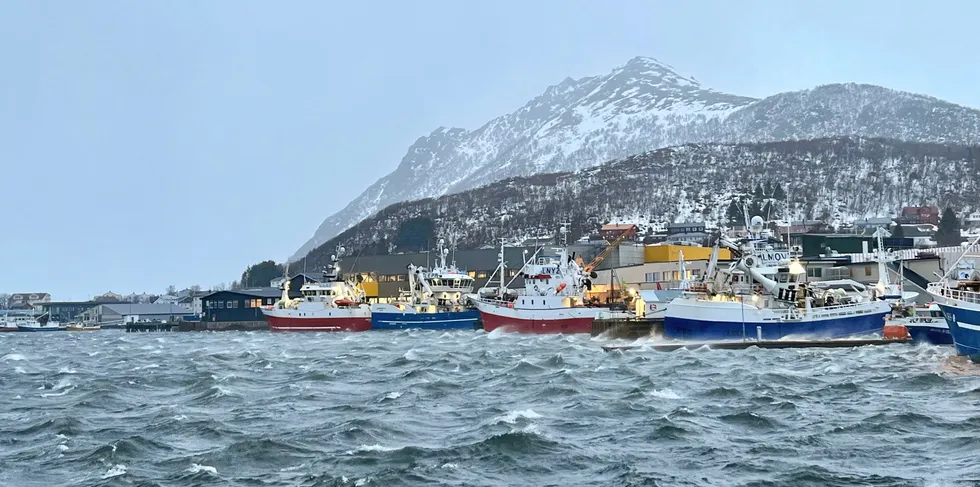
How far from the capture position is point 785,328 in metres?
61.3

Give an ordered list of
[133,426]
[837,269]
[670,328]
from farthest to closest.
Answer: [837,269] < [670,328] < [133,426]

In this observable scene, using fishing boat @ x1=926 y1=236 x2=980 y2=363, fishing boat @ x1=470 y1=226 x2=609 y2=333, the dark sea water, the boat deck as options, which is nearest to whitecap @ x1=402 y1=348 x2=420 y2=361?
the dark sea water

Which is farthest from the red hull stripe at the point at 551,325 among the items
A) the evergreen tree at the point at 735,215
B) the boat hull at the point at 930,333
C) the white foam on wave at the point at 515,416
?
the evergreen tree at the point at 735,215

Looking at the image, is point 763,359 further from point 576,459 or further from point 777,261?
point 576,459

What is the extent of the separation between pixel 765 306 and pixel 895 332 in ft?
25.2

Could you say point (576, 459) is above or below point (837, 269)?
below

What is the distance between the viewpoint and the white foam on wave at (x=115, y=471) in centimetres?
2231

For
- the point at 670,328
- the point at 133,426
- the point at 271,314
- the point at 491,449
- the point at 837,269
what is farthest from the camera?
the point at 271,314

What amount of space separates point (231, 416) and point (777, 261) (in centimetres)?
4240

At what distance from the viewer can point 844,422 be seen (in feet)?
90.2

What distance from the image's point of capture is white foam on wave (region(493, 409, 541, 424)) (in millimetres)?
28266

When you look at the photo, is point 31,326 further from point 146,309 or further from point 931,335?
point 931,335

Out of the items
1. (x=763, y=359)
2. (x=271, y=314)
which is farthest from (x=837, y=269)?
(x=271, y=314)

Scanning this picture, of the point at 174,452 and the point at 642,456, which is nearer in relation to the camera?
the point at 642,456
